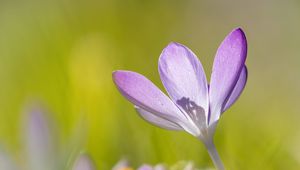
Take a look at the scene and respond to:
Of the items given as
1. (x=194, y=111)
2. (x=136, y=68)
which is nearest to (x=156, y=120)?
(x=194, y=111)

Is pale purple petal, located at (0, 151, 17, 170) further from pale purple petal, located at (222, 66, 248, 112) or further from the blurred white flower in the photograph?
pale purple petal, located at (222, 66, 248, 112)

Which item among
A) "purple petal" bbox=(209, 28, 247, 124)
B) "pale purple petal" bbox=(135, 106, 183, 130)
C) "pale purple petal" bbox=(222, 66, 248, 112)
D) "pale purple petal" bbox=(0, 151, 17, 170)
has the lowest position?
"pale purple petal" bbox=(0, 151, 17, 170)

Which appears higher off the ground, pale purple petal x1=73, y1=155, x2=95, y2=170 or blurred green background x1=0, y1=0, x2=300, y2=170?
pale purple petal x1=73, y1=155, x2=95, y2=170

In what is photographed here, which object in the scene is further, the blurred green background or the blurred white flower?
the blurred green background

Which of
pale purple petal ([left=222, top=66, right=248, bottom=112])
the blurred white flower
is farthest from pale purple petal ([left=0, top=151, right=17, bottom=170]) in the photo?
pale purple petal ([left=222, top=66, right=248, bottom=112])

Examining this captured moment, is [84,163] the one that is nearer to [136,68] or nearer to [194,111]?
[194,111]

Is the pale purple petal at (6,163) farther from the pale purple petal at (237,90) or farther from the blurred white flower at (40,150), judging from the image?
the pale purple petal at (237,90)

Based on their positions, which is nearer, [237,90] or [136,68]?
[237,90]
